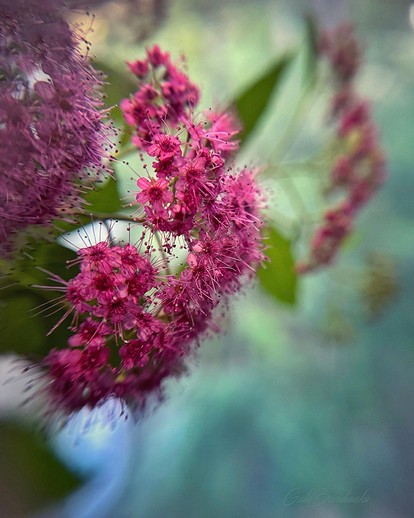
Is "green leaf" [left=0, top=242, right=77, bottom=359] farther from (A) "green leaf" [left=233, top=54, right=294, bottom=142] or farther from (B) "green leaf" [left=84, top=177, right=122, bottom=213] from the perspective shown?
(A) "green leaf" [left=233, top=54, right=294, bottom=142]

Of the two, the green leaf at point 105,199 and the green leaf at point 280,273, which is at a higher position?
the green leaf at point 105,199

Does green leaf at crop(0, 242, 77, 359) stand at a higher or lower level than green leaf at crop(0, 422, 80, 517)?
higher

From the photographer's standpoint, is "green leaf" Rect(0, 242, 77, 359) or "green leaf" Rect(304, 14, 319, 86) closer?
"green leaf" Rect(0, 242, 77, 359)

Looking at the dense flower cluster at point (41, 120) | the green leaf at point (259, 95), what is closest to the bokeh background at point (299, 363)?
the green leaf at point (259, 95)

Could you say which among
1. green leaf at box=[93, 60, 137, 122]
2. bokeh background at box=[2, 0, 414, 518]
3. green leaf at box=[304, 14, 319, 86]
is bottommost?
bokeh background at box=[2, 0, 414, 518]

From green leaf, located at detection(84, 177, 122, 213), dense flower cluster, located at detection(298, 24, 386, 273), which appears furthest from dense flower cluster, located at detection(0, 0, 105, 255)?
dense flower cluster, located at detection(298, 24, 386, 273)

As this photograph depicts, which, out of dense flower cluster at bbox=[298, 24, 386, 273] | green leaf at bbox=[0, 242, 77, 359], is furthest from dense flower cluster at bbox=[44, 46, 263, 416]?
dense flower cluster at bbox=[298, 24, 386, 273]

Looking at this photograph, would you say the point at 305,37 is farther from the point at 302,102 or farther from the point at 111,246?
the point at 111,246

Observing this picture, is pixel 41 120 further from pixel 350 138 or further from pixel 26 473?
pixel 350 138

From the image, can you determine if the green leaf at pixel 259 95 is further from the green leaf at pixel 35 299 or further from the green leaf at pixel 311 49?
the green leaf at pixel 35 299
